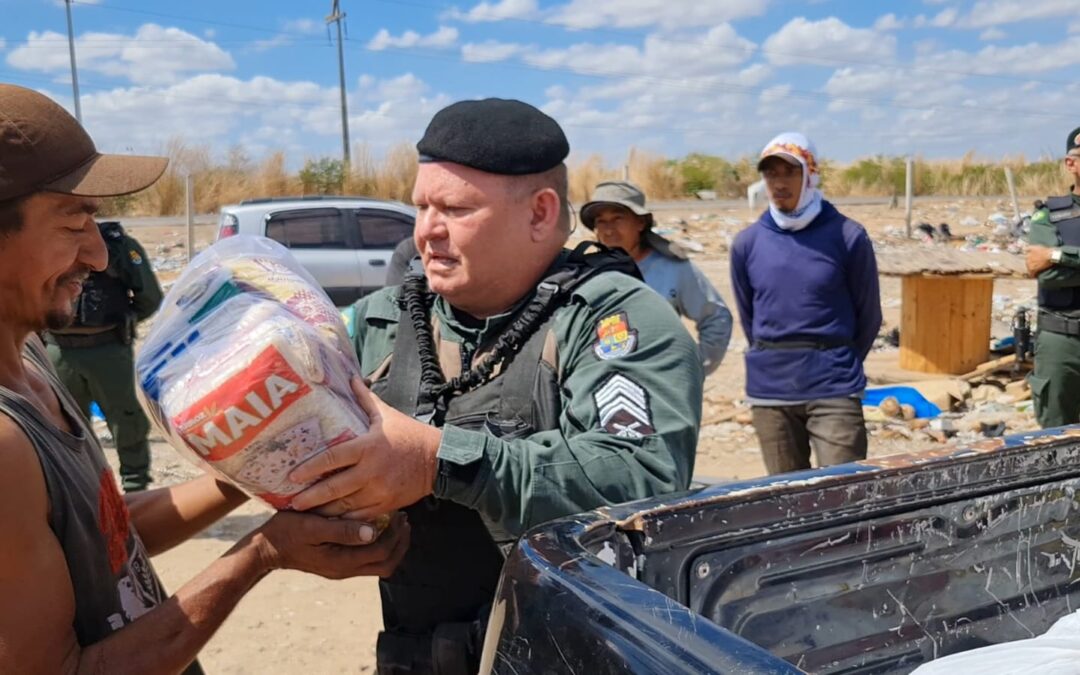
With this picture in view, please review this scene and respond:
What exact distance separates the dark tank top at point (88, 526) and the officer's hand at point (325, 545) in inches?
9.6

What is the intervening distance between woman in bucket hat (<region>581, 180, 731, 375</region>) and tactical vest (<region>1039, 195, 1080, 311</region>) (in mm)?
1732

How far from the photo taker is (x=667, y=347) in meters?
1.78

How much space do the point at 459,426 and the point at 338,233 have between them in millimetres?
9138

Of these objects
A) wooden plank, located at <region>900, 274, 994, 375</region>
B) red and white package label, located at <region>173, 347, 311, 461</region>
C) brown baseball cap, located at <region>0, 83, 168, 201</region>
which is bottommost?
wooden plank, located at <region>900, 274, 994, 375</region>

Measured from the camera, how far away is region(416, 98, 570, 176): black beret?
1827 mm

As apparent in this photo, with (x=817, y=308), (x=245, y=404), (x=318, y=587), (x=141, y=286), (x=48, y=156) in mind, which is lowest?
(x=318, y=587)

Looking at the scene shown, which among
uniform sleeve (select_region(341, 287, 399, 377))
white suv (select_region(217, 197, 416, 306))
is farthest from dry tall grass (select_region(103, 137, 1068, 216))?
uniform sleeve (select_region(341, 287, 399, 377))

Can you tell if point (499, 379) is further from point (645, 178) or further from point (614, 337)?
point (645, 178)

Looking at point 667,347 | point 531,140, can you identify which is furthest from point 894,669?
point 531,140

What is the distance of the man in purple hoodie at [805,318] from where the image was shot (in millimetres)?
4195

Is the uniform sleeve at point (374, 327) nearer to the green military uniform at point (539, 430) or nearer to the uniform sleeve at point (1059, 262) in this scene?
the green military uniform at point (539, 430)

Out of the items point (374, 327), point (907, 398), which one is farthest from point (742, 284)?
point (907, 398)

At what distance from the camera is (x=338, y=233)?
10.6 metres

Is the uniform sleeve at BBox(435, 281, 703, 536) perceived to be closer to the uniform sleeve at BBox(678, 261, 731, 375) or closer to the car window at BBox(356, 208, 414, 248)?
the uniform sleeve at BBox(678, 261, 731, 375)
